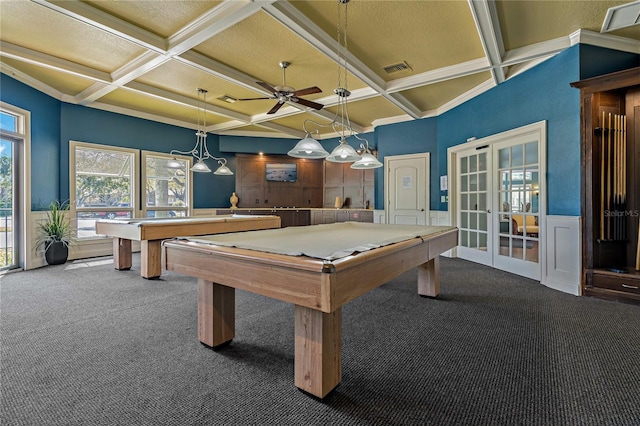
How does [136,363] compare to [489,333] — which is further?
[489,333]

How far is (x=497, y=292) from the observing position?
3363 millimetres

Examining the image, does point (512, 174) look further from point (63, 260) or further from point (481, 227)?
point (63, 260)

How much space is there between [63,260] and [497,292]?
6255 mm

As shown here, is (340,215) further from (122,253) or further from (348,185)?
(122,253)

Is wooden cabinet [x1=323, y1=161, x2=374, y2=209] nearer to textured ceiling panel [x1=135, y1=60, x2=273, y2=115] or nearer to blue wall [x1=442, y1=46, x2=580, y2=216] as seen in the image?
textured ceiling panel [x1=135, y1=60, x2=273, y2=115]

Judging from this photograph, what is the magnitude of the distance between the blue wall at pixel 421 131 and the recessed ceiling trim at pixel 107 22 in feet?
7.41

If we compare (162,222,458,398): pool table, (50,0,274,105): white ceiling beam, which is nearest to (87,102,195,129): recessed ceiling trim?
(50,0,274,105): white ceiling beam

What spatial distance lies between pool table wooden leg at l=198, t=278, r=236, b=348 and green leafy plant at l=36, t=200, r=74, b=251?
420 centimetres

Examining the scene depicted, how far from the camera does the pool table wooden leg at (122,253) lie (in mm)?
4363

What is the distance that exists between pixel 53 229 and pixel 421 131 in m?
6.57

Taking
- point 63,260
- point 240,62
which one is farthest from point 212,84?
point 63,260

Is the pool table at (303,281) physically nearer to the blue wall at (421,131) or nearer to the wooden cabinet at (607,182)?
the wooden cabinet at (607,182)

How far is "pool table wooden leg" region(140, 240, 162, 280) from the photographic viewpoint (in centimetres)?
395

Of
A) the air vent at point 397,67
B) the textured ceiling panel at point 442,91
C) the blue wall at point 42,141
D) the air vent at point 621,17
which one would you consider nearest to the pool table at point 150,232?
the blue wall at point 42,141
